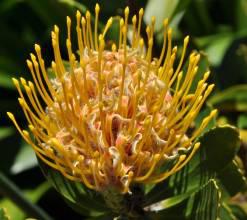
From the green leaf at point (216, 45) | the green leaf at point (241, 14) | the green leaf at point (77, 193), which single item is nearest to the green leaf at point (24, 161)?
the green leaf at point (216, 45)

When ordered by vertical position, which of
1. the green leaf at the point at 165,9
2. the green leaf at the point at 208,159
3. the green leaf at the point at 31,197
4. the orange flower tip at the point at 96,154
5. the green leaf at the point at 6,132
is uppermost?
the green leaf at the point at 165,9

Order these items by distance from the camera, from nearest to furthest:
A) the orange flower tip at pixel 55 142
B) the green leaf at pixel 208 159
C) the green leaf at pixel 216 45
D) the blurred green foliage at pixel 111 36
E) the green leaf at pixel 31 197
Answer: the orange flower tip at pixel 55 142 → the green leaf at pixel 208 159 → the blurred green foliage at pixel 111 36 → the green leaf at pixel 31 197 → the green leaf at pixel 216 45

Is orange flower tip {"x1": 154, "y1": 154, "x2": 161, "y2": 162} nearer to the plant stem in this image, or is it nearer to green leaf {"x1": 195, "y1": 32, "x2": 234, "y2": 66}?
the plant stem

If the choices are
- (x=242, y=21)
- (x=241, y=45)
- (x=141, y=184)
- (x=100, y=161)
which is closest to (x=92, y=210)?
(x=141, y=184)

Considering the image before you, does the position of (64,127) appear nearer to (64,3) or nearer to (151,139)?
(151,139)

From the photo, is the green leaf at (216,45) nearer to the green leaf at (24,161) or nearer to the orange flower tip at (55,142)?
the green leaf at (24,161)

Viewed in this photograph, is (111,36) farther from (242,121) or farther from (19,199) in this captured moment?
(242,121)
